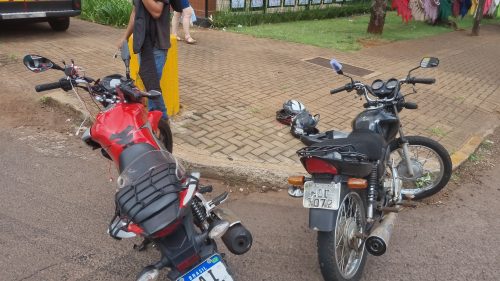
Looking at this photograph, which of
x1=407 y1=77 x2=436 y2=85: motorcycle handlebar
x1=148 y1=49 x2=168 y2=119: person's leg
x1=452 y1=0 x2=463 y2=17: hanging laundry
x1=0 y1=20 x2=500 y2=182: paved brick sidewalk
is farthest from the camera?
x1=452 y1=0 x2=463 y2=17: hanging laundry

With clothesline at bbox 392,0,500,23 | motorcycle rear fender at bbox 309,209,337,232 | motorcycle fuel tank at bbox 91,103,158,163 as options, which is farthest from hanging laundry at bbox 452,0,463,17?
motorcycle fuel tank at bbox 91,103,158,163

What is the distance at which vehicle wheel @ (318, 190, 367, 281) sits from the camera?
8.26ft

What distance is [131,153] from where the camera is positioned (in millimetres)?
2498

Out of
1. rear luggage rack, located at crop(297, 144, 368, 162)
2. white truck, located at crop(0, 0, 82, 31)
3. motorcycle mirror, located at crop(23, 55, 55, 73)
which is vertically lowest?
rear luggage rack, located at crop(297, 144, 368, 162)

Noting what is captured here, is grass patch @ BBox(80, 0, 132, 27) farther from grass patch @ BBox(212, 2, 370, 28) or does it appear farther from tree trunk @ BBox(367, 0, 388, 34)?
tree trunk @ BBox(367, 0, 388, 34)

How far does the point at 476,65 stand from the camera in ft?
A: 31.0

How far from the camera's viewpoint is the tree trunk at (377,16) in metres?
11.3

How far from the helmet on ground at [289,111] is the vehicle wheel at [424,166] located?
4.53 ft

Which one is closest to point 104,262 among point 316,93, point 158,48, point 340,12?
point 158,48

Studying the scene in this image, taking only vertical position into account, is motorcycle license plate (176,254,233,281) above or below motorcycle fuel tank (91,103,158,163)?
below

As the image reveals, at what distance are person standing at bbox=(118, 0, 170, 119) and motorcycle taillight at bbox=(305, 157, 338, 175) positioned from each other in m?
2.01

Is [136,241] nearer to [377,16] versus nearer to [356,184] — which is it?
[356,184]

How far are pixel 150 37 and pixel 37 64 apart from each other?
148 centimetres

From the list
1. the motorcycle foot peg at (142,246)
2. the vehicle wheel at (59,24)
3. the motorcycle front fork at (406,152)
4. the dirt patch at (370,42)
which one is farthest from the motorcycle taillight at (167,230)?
the dirt patch at (370,42)
